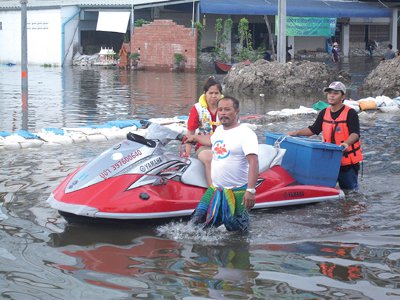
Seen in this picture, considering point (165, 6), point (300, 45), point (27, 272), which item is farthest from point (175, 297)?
point (300, 45)

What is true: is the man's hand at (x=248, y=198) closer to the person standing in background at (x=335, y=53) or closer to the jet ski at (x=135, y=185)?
the jet ski at (x=135, y=185)

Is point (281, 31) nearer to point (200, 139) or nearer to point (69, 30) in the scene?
point (69, 30)

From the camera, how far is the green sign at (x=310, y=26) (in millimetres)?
45156

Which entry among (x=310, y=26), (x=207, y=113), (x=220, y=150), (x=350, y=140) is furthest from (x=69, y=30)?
(x=220, y=150)

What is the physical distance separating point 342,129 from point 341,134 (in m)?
0.06

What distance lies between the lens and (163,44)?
40344 mm

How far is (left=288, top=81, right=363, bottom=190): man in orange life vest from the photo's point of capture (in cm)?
879

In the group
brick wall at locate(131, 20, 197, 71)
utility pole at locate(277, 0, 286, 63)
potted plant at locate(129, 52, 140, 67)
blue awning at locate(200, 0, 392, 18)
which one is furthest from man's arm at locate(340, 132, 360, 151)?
potted plant at locate(129, 52, 140, 67)

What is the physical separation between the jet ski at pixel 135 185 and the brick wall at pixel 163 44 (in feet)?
105

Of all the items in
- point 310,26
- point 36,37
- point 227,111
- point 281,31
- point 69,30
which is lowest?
point 227,111

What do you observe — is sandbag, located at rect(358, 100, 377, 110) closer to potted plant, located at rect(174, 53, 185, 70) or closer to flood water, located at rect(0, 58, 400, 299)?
flood water, located at rect(0, 58, 400, 299)

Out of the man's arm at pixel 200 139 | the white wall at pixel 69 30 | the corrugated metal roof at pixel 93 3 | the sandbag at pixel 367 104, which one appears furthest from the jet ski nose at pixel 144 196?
Answer: the white wall at pixel 69 30

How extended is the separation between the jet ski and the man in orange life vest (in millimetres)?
1455

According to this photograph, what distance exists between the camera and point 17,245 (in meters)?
6.88
